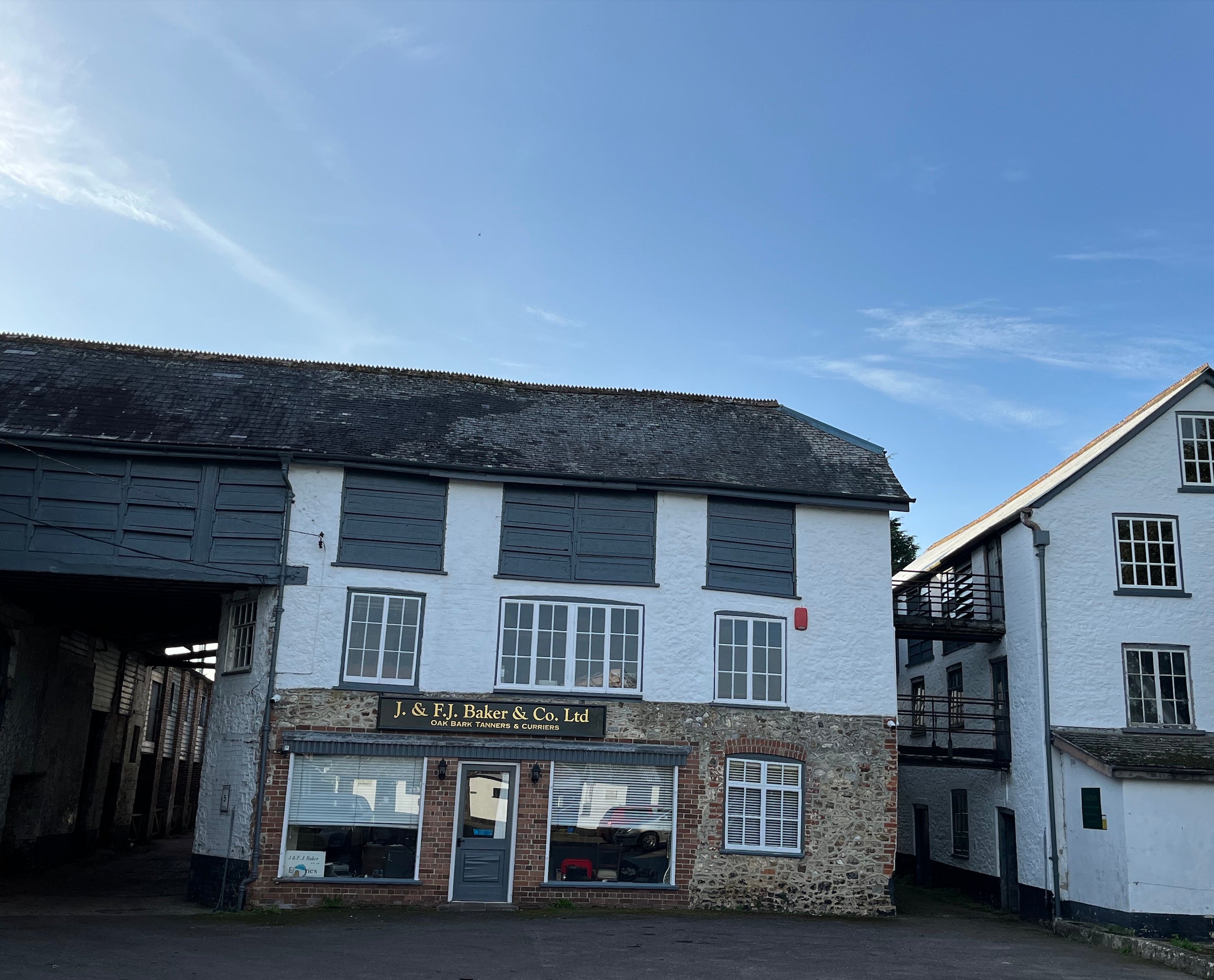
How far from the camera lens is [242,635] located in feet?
64.4

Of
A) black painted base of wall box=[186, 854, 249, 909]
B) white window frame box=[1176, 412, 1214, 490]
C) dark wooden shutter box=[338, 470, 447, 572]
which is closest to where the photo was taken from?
black painted base of wall box=[186, 854, 249, 909]

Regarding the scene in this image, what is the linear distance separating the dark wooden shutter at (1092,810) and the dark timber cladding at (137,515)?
1445cm

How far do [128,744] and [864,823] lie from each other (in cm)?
2090

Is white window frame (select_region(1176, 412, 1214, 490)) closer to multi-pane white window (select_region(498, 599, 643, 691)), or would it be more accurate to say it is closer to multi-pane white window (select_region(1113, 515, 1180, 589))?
multi-pane white window (select_region(1113, 515, 1180, 589))

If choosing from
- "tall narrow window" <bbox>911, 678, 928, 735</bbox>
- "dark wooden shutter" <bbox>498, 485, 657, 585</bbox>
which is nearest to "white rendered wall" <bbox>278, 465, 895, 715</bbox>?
"dark wooden shutter" <bbox>498, 485, 657, 585</bbox>

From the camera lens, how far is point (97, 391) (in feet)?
67.1

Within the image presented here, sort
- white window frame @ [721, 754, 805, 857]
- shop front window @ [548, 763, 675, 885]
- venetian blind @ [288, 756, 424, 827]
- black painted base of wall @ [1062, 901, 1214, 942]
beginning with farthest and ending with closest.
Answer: white window frame @ [721, 754, 805, 857], shop front window @ [548, 763, 675, 885], venetian blind @ [288, 756, 424, 827], black painted base of wall @ [1062, 901, 1214, 942]

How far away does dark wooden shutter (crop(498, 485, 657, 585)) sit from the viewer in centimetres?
1975

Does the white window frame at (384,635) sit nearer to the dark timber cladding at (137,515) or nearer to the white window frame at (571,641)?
the white window frame at (571,641)

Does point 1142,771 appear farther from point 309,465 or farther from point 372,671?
point 309,465

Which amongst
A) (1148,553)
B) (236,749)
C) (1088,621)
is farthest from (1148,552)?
(236,749)

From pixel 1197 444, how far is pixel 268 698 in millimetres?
17922

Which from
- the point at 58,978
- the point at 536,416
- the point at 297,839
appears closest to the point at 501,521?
the point at 536,416

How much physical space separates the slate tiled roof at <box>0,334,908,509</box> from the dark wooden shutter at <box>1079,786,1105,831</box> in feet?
19.3
